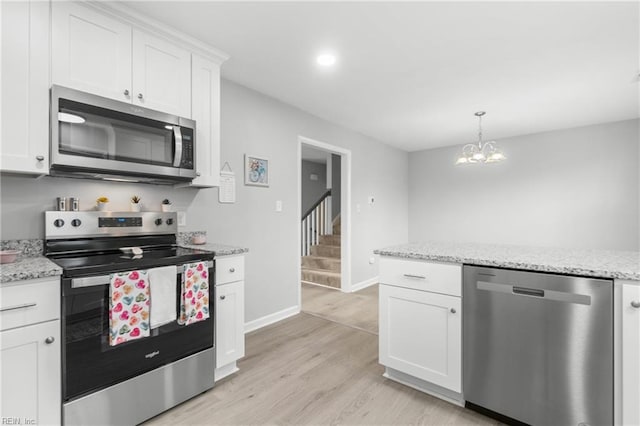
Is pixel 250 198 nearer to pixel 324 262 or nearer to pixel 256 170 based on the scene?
pixel 256 170

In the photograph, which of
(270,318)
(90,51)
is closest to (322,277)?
(270,318)

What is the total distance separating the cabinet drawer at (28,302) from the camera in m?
1.31

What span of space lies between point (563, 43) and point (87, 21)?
3178mm

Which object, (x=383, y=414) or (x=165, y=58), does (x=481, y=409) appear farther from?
(x=165, y=58)

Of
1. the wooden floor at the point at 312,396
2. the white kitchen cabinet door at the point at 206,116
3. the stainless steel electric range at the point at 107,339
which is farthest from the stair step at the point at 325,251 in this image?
the stainless steel electric range at the point at 107,339

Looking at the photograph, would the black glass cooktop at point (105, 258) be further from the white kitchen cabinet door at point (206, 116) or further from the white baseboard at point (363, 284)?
the white baseboard at point (363, 284)

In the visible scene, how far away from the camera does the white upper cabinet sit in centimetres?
170

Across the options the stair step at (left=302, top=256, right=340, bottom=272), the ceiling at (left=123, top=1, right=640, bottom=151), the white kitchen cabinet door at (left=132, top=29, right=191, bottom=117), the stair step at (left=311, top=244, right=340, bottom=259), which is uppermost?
the ceiling at (left=123, top=1, right=640, bottom=151)

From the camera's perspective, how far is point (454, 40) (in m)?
2.25

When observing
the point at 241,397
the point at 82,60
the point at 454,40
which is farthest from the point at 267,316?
the point at 454,40

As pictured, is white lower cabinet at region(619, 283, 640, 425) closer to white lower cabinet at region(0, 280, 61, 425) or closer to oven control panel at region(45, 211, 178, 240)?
white lower cabinet at region(0, 280, 61, 425)

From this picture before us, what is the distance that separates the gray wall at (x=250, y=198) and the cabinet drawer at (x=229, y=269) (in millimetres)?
626

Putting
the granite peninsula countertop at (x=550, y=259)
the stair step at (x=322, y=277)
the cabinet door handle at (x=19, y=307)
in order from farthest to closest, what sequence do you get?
the stair step at (x=322, y=277)
the granite peninsula countertop at (x=550, y=259)
the cabinet door handle at (x=19, y=307)

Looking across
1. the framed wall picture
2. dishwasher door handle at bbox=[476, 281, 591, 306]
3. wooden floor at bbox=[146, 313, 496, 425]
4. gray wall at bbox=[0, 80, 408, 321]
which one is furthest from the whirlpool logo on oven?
dishwasher door handle at bbox=[476, 281, 591, 306]
